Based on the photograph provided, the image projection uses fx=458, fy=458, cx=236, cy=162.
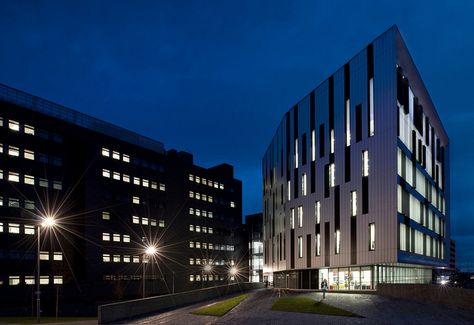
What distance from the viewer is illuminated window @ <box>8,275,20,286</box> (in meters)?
61.4

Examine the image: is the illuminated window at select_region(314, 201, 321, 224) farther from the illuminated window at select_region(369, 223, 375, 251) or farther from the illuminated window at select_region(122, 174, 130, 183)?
the illuminated window at select_region(122, 174, 130, 183)

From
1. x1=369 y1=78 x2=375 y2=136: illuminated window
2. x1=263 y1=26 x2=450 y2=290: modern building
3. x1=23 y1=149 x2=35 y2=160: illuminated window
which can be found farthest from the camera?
x1=23 y1=149 x2=35 y2=160: illuminated window

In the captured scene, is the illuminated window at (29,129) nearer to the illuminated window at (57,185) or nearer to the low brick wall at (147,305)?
the illuminated window at (57,185)

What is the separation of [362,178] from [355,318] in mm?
22064

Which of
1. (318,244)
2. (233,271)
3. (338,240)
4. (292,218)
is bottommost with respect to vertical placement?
(233,271)

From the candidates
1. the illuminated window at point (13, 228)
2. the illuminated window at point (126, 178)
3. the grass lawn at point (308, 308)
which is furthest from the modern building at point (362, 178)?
the illuminated window at point (13, 228)

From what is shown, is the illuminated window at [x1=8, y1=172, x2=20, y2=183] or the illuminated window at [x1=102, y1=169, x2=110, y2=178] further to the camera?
the illuminated window at [x1=102, y1=169, x2=110, y2=178]

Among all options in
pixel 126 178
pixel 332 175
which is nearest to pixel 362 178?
pixel 332 175

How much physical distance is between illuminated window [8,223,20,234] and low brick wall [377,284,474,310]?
48879 millimetres

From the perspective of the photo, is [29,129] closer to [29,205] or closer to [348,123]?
[29,205]

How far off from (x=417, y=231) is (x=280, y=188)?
2150 cm

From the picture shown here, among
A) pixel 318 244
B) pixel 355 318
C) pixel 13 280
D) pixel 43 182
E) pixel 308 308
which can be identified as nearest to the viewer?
pixel 355 318

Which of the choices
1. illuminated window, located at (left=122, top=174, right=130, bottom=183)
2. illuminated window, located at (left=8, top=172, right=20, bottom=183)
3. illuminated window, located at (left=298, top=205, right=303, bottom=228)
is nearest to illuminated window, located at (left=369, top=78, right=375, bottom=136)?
illuminated window, located at (left=298, top=205, right=303, bottom=228)

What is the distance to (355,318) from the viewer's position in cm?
2562
